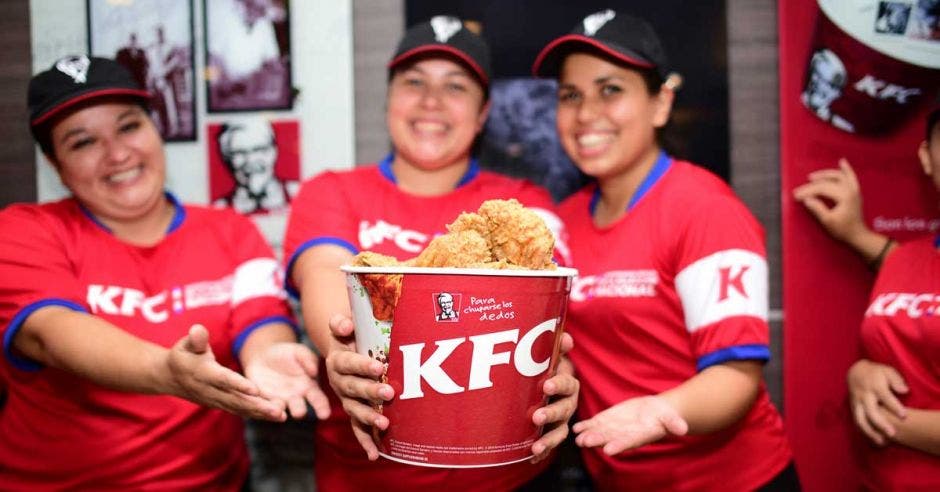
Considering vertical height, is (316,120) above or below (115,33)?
below

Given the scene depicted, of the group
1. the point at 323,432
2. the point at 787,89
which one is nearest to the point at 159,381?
the point at 323,432

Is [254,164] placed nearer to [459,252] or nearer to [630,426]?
[459,252]

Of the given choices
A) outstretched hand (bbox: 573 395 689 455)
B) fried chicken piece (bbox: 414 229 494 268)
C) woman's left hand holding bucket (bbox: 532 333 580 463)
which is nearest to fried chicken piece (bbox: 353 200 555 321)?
fried chicken piece (bbox: 414 229 494 268)

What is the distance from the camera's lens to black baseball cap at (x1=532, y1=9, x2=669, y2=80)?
1384 mm

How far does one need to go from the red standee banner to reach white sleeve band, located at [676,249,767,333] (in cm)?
61

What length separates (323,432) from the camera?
1.41 metres

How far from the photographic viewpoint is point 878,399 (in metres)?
1.35

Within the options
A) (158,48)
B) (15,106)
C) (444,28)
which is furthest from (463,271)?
(15,106)

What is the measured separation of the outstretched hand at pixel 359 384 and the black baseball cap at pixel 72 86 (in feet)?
2.79

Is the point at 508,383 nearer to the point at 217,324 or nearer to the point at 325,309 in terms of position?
the point at 325,309

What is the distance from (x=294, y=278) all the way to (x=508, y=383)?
66 cm

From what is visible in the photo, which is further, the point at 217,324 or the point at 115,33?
the point at 115,33

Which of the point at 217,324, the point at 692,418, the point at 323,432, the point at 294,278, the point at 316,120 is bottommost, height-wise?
the point at 323,432

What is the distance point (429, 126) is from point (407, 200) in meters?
0.18
